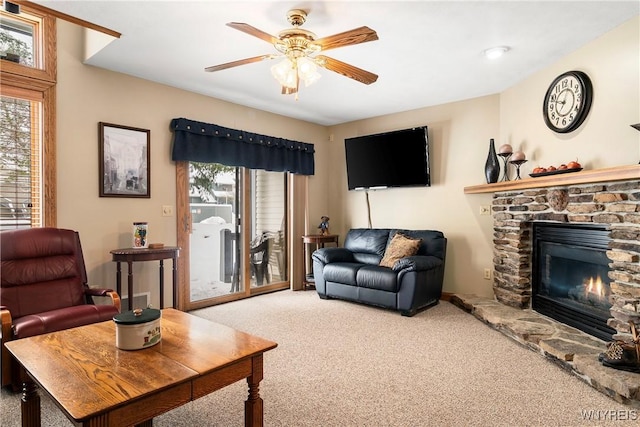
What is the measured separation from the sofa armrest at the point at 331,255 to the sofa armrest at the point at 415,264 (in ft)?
3.17

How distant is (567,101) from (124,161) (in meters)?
4.20

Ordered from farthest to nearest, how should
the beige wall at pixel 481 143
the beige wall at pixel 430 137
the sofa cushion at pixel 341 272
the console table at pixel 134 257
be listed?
the sofa cushion at pixel 341 272 → the console table at pixel 134 257 → the beige wall at pixel 430 137 → the beige wall at pixel 481 143

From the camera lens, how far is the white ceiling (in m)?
2.53

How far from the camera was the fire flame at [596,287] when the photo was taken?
3132mm

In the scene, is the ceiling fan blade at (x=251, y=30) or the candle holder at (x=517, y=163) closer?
the ceiling fan blade at (x=251, y=30)

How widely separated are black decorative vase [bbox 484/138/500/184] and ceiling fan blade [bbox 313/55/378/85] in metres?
2.09

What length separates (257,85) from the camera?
409cm

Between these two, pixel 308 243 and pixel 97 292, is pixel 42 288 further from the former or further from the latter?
pixel 308 243

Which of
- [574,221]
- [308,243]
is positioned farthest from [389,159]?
[574,221]

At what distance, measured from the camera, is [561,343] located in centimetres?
285

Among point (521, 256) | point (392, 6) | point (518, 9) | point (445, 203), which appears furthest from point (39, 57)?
point (521, 256)

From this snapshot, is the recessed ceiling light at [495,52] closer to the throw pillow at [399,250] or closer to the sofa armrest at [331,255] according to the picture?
the throw pillow at [399,250]

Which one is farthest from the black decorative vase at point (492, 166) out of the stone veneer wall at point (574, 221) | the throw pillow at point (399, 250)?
the throw pillow at point (399, 250)

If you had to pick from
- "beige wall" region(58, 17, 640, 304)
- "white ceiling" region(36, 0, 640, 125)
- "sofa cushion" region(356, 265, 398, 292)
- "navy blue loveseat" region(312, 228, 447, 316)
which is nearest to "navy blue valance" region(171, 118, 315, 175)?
"beige wall" region(58, 17, 640, 304)
